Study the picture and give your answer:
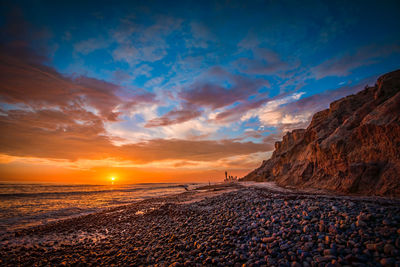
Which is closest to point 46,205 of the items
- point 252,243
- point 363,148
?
point 252,243

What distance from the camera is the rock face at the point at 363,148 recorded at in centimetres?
1253

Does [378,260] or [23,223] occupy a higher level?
[378,260]

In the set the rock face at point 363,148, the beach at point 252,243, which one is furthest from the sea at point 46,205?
the rock face at point 363,148

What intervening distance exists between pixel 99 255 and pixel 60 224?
9.29m

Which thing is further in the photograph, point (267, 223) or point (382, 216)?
point (267, 223)

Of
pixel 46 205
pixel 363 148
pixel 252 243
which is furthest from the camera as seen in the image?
pixel 46 205

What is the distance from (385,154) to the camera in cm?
1307

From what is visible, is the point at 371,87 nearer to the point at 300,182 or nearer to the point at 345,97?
the point at 345,97

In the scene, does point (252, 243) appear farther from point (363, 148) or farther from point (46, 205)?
point (46, 205)

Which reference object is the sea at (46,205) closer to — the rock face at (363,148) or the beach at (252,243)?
the beach at (252,243)

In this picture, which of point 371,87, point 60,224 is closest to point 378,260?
point 60,224

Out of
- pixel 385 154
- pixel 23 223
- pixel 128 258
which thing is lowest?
pixel 23 223

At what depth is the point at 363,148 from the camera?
15.1m

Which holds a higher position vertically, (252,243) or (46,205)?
(252,243)
